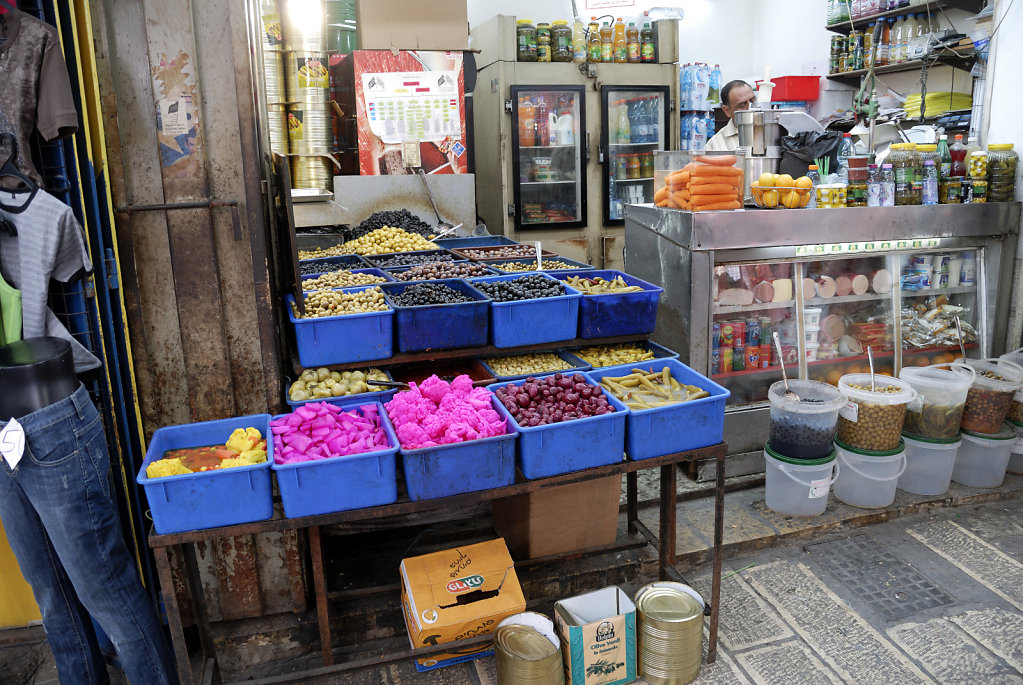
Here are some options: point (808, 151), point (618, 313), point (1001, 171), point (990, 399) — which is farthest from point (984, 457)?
point (808, 151)

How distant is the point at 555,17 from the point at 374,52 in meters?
3.77

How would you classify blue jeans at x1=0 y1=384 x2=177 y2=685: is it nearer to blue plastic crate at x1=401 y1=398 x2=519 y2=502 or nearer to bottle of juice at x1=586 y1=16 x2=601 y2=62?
blue plastic crate at x1=401 y1=398 x2=519 y2=502

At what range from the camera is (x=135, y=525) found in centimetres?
274

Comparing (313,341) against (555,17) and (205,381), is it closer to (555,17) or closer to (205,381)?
(205,381)

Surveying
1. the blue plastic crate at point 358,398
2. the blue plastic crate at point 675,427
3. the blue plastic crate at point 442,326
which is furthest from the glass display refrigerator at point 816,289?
the blue plastic crate at point 358,398

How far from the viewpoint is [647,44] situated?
6.93m

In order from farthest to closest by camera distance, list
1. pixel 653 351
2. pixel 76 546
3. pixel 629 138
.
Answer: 1. pixel 629 138
2. pixel 653 351
3. pixel 76 546

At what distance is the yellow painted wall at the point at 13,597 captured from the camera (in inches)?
109

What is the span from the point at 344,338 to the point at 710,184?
81.5 inches

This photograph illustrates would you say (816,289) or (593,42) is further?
(593,42)

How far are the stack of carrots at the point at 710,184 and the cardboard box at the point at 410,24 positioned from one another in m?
2.80

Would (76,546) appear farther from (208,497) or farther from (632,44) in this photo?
(632,44)

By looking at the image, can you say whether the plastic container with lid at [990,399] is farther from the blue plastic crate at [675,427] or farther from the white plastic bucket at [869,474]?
the blue plastic crate at [675,427]

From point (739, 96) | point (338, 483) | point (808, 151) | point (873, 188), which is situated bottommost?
point (338, 483)
